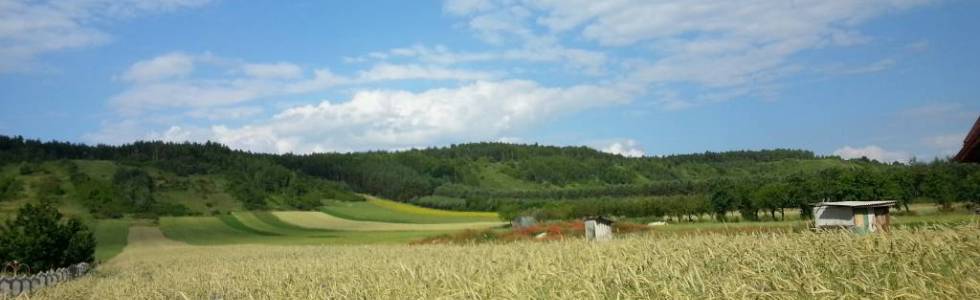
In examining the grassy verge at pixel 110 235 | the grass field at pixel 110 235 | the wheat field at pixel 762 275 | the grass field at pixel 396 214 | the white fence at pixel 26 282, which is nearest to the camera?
the wheat field at pixel 762 275

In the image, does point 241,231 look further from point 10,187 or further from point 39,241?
point 39,241

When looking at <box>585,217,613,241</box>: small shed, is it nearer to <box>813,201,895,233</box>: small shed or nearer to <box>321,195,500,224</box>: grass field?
<box>813,201,895,233</box>: small shed

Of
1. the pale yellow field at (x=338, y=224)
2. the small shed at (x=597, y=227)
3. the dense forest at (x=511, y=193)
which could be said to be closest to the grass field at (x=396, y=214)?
the pale yellow field at (x=338, y=224)

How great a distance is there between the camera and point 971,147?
7.38 m

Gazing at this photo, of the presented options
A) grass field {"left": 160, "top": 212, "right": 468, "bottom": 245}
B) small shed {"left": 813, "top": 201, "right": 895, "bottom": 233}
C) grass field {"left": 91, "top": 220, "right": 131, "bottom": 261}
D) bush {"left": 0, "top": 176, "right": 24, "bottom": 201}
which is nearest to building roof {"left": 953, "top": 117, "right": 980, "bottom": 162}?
small shed {"left": 813, "top": 201, "right": 895, "bottom": 233}

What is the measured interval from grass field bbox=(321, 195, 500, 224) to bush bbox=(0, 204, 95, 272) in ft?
250

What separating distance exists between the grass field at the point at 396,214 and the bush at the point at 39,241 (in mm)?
76063

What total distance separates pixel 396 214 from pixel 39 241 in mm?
99608

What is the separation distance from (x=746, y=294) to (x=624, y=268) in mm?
3150

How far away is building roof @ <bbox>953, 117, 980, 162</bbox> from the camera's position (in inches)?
278

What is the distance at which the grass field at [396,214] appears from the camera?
123081 millimetres

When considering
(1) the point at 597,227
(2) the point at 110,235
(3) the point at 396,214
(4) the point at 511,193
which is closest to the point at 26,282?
(1) the point at 597,227

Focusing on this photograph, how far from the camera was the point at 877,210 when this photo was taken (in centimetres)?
3769

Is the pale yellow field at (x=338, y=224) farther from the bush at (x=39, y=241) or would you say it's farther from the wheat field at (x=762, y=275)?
the wheat field at (x=762, y=275)
